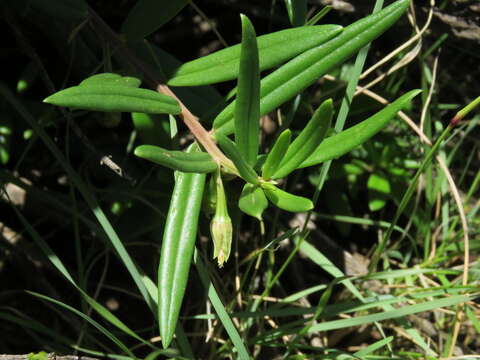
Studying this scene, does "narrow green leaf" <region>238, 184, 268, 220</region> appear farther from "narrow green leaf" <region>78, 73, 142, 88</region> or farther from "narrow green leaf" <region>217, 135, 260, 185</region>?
"narrow green leaf" <region>78, 73, 142, 88</region>

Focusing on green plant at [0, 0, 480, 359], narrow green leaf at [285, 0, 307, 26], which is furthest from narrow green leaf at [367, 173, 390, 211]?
narrow green leaf at [285, 0, 307, 26]

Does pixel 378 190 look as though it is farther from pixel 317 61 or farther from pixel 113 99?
pixel 113 99

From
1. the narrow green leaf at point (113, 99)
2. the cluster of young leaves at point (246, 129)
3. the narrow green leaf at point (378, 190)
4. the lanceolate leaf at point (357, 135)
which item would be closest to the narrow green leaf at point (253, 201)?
the cluster of young leaves at point (246, 129)

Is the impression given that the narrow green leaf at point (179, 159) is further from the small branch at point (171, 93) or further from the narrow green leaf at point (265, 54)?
the narrow green leaf at point (265, 54)

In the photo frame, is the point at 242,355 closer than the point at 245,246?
Yes

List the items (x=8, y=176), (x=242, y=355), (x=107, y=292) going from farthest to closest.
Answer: (x=107, y=292), (x=8, y=176), (x=242, y=355)

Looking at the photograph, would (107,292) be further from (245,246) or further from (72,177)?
(72,177)

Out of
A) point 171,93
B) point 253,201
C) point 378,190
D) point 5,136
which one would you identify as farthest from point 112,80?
point 378,190

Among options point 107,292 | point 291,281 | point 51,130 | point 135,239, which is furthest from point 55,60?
point 291,281
